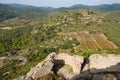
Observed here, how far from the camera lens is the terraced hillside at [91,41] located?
275 ft

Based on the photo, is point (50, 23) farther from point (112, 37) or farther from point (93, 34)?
point (112, 37)

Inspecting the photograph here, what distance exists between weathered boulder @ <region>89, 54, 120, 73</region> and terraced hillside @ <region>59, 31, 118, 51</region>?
58.2 meters

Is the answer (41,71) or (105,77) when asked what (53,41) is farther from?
(105,77)

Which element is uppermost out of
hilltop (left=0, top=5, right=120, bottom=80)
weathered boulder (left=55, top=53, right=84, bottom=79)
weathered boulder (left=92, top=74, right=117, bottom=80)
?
weathered boulder (left=92, top=74, right=117, bottom=80)

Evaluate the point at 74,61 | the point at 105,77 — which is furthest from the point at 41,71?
the point at 105,77

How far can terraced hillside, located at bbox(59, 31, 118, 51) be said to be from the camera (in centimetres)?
8394

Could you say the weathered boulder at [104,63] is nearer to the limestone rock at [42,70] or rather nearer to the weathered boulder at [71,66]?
the weathered boulder at [71,66]

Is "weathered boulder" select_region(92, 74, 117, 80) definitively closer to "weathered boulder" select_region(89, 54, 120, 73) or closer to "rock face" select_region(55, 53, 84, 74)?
"weathered boulder" select_region(89, 54, 120, 73)

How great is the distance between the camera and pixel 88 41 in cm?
9481

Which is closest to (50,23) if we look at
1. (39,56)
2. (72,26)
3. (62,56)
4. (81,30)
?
(72,26)

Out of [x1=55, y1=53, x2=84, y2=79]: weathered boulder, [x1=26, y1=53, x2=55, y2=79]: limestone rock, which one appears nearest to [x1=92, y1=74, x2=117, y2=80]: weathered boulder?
[x1=55, y1=53, x2=84, y2=79]: weathered boulder

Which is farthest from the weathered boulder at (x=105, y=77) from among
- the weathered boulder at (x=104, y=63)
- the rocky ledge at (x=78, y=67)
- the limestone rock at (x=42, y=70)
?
the limestone rock at (x=42, y=70)

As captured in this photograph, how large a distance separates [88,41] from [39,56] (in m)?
29.0

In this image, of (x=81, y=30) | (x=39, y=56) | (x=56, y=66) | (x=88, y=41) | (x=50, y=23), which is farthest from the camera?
(x=50, y=23)
